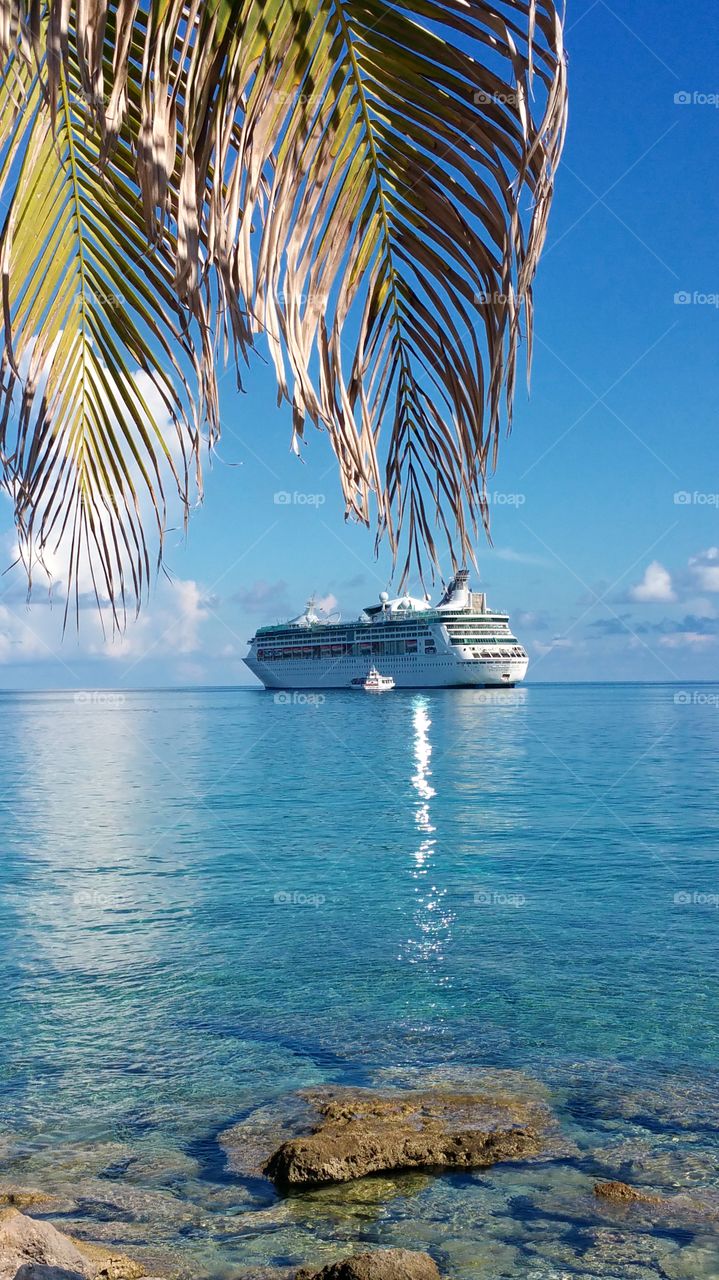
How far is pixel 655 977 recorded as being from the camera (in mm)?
11148

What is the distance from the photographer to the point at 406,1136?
248 inches

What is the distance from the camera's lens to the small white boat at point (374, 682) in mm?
92312

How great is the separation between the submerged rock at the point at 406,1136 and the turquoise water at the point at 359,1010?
0.15 m

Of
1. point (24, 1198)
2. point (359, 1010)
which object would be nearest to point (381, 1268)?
point (24, 1198)

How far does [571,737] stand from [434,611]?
2723 centimetres

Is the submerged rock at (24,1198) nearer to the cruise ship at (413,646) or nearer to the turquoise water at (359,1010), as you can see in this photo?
the turquoise water at (359,1010)

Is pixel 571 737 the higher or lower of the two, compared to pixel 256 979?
higher

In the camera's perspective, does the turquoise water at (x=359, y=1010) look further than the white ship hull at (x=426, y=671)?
No

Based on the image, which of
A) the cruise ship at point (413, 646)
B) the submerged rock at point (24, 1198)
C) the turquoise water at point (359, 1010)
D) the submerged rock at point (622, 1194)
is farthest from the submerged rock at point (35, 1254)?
the cruise ship at point (413, 646)

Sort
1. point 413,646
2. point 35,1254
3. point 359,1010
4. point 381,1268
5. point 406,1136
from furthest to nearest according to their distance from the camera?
point 413,646 < point 359,1010 < point 406,1136 < point 381,1268 < point 35,1254

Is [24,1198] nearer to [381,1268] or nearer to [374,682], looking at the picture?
[381,1268]

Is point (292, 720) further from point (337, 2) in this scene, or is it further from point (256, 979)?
point (337, 2)

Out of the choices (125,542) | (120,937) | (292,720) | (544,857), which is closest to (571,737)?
(292,720)

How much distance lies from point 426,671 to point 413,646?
111 inches
